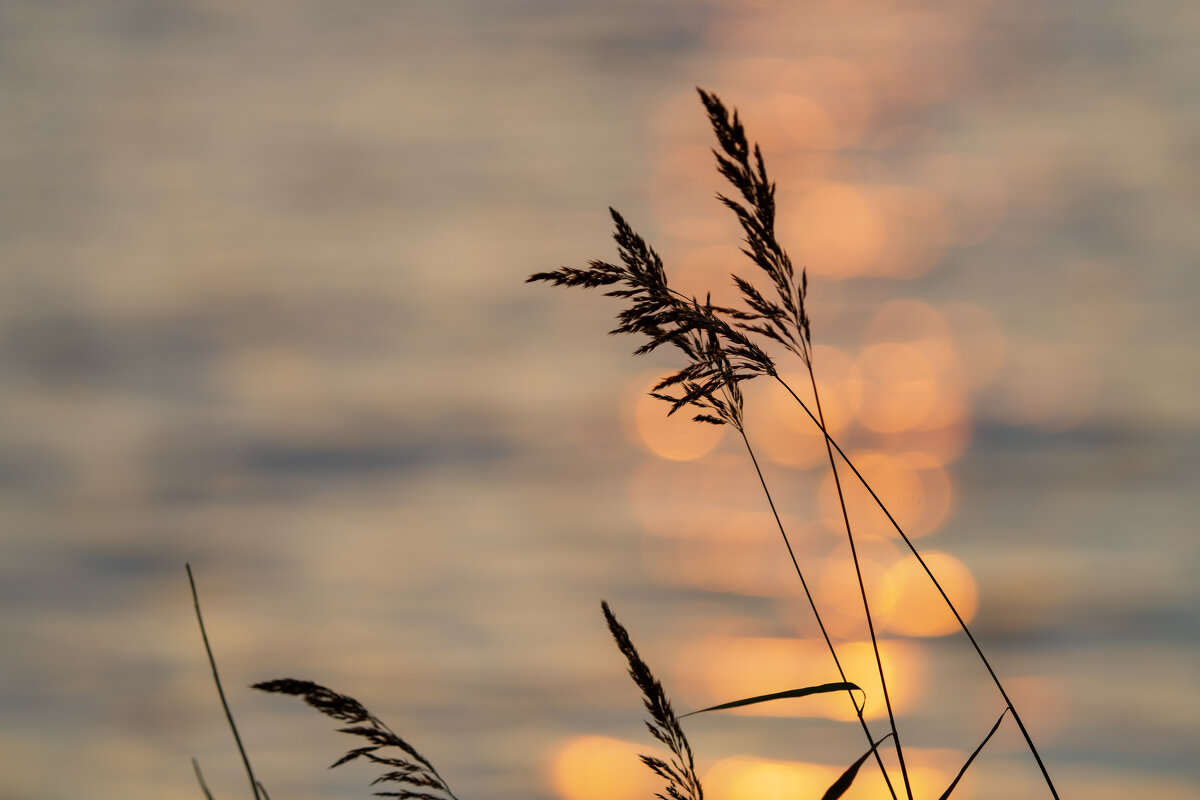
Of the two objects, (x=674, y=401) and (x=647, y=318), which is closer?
(x=647, y=318)

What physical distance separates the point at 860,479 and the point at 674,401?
53 centimetres

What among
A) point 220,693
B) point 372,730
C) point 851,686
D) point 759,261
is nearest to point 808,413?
point 759,261

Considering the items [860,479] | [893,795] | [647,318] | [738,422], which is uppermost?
[647,318]

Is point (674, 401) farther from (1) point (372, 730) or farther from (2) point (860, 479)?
(1) point (372, 730)

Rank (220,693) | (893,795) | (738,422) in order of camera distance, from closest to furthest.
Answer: (220,693), (893,795), (738,422)

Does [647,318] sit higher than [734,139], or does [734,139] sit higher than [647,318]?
[734,139]

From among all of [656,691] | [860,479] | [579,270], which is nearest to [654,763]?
[656,691]

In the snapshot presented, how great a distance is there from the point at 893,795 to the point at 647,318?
3.47 feet

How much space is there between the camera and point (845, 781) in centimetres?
185

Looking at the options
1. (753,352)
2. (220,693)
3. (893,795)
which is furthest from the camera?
(753,352)

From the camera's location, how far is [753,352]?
2318 mm

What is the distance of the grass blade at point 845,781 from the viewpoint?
6.01 feet

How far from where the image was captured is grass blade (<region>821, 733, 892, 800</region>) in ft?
6.01

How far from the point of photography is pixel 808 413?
2146 mm
